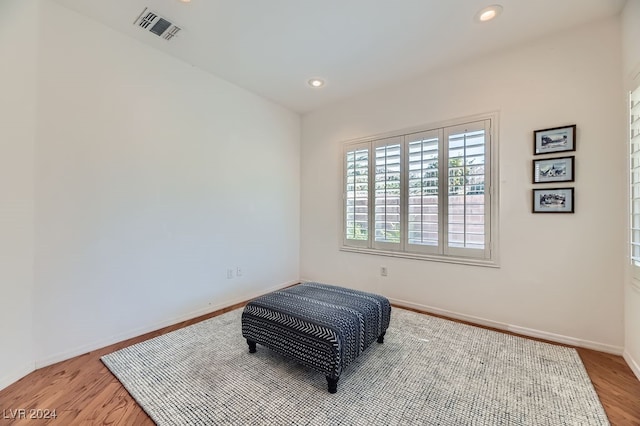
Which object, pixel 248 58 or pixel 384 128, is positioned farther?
pixel 384 128

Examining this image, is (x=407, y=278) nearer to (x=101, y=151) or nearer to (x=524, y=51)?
(x=524, y=51)

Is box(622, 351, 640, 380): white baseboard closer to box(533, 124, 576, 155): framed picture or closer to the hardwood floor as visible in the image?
the hardwood floor

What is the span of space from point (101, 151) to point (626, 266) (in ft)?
14.6

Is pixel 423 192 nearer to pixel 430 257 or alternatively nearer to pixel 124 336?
pixel 430 257

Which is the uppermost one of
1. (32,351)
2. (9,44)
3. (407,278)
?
(9,44)

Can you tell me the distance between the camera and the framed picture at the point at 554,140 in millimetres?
2352

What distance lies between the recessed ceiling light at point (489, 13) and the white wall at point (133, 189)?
2.66 meters

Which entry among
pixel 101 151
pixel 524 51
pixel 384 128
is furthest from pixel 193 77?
pixel 524 51

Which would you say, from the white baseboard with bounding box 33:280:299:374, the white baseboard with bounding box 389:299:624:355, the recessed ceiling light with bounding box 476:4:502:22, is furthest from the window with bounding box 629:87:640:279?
the white baseboard with bounding box 33:280:299:374

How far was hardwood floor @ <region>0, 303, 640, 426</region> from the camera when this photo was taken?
1.53 m

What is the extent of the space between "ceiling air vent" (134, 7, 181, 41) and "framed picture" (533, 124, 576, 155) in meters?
3.42

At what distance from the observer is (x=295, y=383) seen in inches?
72.1

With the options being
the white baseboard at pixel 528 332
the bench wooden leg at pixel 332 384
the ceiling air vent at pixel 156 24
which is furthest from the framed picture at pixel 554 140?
the ceiling air vent at pixel 156 24

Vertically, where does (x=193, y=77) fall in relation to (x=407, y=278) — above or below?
above
